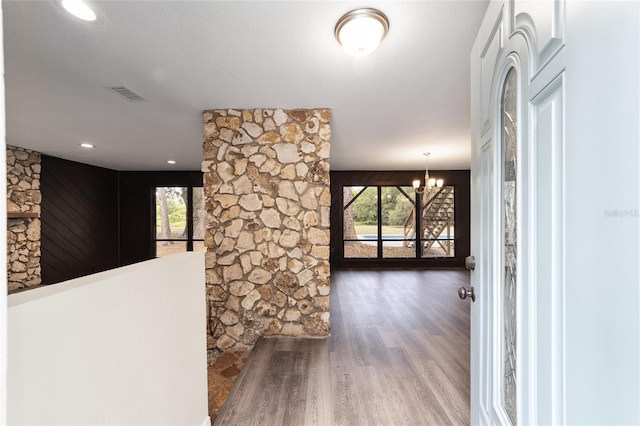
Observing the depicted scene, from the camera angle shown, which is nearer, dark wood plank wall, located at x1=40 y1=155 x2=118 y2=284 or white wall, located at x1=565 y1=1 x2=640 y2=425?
white wall, located at x1=565 y1=1 x2=640 y2=425

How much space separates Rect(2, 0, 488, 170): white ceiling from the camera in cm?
157

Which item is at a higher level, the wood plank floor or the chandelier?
the chandelier

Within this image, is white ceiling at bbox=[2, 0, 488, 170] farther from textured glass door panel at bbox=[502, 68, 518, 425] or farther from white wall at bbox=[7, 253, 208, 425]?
white wall at bbox=[7, 253, 208, 425]

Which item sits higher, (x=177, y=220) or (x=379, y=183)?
(x=379, y=183)

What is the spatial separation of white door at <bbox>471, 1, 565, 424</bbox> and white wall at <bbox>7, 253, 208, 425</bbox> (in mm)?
1258

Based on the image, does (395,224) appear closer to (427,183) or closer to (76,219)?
(427,183)

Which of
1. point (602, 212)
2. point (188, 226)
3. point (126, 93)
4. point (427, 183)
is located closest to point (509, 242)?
point (602, 212)

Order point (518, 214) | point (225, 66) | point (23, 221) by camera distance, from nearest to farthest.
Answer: point (518, 214), point (225, 66), point (23, 221)

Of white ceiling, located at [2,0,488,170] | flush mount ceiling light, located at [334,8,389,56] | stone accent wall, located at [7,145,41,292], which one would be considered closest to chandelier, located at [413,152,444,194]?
white ceiling, located at [2,0,488,170]

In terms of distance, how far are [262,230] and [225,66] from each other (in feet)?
4.99

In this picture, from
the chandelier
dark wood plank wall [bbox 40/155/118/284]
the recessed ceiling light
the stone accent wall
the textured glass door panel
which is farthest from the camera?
dark wood plank wall [bbox 40/155/118/284]

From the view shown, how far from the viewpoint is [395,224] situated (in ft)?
24.2

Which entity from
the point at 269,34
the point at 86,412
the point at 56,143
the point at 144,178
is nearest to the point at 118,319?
the point at 86,412

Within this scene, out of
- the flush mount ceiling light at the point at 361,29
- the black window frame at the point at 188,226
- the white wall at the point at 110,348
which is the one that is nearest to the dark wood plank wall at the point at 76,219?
the black window frame at the point at 188,226
